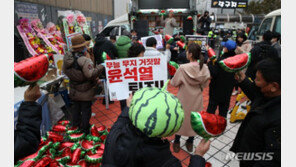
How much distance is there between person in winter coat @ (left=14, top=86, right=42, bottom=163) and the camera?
1.33 metres

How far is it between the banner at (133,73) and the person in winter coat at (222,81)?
0.97 metres

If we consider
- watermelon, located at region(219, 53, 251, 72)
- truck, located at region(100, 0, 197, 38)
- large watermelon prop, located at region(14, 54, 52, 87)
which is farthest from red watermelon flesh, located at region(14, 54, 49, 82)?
truck, located at region(100, 0, 197, 38)

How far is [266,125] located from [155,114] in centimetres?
81

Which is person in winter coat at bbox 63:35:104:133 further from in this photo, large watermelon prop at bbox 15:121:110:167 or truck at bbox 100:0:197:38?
truck at bbox 100:0:197:38

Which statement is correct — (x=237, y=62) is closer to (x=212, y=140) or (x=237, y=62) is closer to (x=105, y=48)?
(x=212, y=140)

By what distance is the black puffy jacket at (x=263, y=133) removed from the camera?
1.14 metres

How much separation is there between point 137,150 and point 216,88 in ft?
8.24

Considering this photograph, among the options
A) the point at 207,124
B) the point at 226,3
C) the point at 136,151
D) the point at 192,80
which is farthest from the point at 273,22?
the point at 226,3

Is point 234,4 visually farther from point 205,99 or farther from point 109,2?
point 205,99

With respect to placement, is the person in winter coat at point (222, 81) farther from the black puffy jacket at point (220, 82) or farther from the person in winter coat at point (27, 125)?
the person in winter coat at point (27, 125)

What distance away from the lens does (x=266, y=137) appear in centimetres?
121

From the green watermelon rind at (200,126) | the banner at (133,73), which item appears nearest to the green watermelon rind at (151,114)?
the green watermelon rind at (200,126)

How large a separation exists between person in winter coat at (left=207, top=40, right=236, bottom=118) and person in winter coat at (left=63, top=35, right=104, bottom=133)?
1948 millimetres

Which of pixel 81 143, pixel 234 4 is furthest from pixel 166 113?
Answer: pixel 234 4
